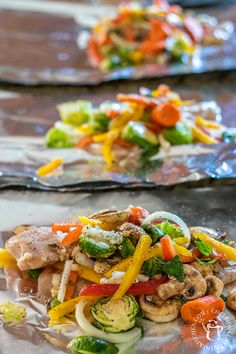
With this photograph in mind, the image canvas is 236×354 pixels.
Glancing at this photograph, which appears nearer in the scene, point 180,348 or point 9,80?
point 180,348

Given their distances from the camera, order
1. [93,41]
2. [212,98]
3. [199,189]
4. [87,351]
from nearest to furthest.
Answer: [87,351]
[199,189]
[212,98]
[93,41]

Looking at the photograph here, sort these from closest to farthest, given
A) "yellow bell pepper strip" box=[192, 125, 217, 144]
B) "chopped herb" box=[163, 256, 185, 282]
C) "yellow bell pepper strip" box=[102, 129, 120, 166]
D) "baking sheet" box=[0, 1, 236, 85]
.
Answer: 1. "chopped herb" box=[163, 256, 185, 282]
2. "yellow bell pepper strip" box=[102, 129, 120, 166]
3. "yellow bell pepper strip" box=[192, 125, 217, 144]
4. "baking sheet" box=[0, 1, 236, 85]

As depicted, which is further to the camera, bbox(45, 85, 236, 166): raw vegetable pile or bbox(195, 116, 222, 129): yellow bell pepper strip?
bbox(195, 116, 222, 129): yellow bell pepper strip

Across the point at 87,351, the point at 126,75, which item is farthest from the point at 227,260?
the point at 126,75

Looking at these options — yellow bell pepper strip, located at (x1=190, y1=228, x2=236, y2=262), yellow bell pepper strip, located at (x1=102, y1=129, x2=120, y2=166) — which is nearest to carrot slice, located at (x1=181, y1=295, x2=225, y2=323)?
yellow bell pepper strip, located at (x1=190, y1=228, x2=236, y2=262)

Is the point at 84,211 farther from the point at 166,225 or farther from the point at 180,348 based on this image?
the point at 180,348

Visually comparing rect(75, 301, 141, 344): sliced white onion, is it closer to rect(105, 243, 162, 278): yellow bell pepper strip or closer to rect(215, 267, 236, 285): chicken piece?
rect(105, 243, 162, 278): yellow bell pepper strip

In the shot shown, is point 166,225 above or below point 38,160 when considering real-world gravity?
above
